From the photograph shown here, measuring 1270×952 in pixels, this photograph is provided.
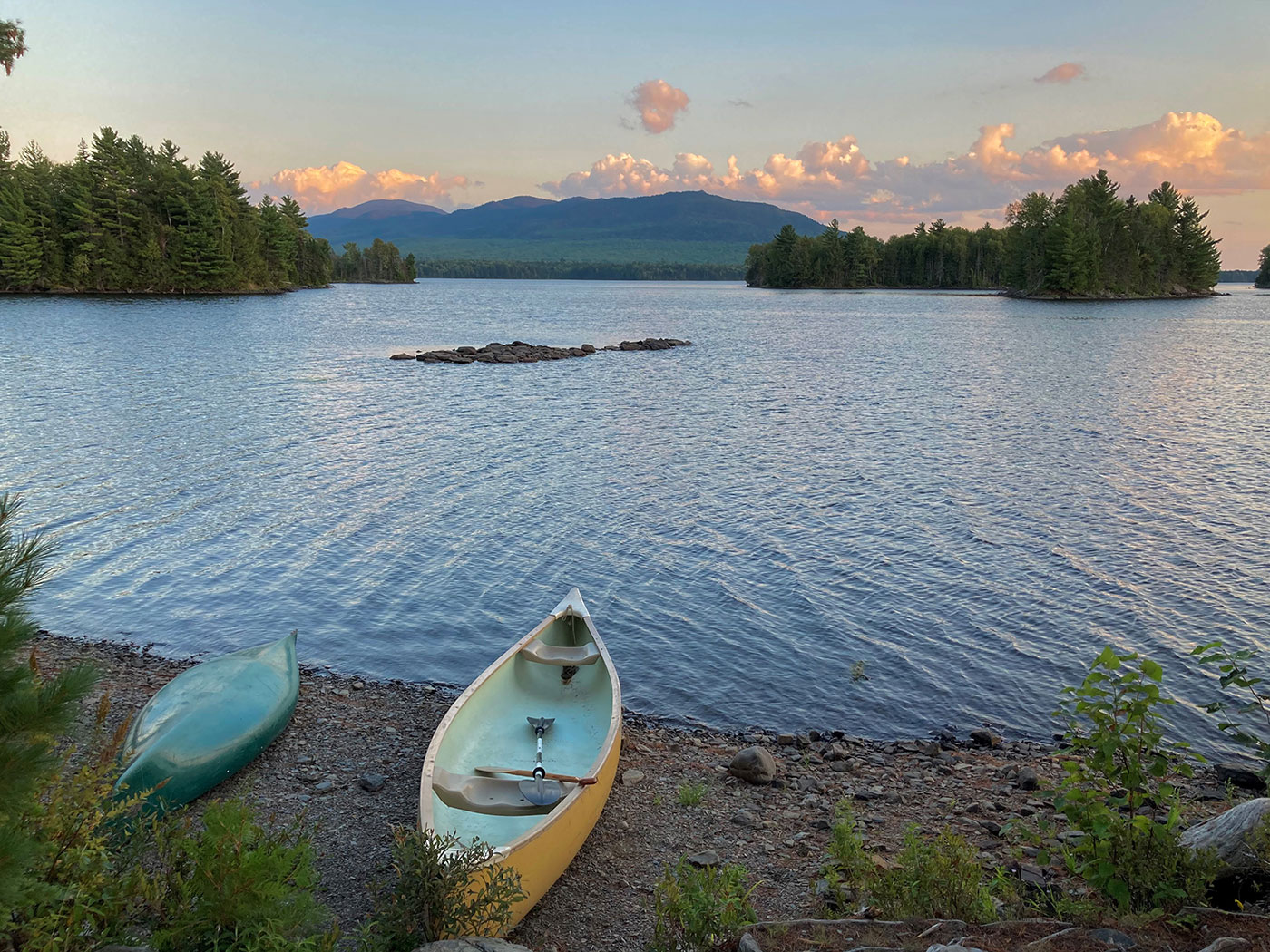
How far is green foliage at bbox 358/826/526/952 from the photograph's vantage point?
19.6 ft

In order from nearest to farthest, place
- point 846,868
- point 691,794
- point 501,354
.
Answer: point 846,868, point 691,794, point 501,354

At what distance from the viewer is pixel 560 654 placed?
1133 centimetres

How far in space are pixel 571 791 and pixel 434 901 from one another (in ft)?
7.13

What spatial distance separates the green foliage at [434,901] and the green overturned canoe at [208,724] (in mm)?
3175

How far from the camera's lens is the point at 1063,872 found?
8133 mm

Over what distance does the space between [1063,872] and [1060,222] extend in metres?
146

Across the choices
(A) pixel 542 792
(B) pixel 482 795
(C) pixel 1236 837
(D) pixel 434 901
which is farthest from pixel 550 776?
(C) pixel 1236 837

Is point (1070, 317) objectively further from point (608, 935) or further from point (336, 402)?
point (608, 935)

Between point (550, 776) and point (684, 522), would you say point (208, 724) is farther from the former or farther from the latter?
point (684, 522)

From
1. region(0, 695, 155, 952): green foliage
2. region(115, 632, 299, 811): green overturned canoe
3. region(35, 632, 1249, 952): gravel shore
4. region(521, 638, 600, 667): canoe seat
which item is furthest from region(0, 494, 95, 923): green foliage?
region(521, 638, 600, 667): canoe seat

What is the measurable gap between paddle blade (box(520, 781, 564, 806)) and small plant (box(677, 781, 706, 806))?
1971mm

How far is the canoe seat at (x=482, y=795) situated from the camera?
813 cm

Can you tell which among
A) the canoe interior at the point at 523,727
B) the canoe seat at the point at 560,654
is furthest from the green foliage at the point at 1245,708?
the canoe seat at the point at 560,654

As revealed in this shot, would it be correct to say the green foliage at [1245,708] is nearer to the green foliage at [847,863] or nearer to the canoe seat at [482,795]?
the green foliage at [847,863]
